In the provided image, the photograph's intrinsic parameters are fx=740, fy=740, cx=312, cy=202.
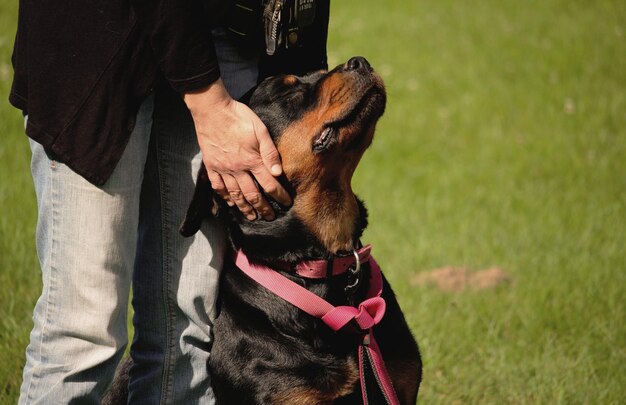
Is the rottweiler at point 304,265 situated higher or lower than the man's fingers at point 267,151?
lower

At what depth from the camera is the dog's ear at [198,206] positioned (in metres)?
2.45

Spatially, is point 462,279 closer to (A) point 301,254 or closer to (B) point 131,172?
(A) point 301,254

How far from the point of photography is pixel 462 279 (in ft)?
15.4

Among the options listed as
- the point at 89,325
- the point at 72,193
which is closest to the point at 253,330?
the point at 89,325

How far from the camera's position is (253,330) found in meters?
2.61

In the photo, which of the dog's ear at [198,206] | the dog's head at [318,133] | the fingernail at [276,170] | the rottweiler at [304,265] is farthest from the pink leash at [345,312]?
the fingernail at [276,170]

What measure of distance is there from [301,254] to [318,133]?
0.45 meters

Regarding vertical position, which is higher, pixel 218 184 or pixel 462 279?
pixel 218 184

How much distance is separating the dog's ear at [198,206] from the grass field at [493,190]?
1454 millimetres

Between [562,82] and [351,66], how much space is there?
5663mm

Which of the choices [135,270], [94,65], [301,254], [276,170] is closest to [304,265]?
[301,254]

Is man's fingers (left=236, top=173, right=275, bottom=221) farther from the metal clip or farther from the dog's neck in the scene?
the metal clip

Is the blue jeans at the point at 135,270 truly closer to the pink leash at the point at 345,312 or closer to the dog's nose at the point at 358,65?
the pink leash at the point at 345,312

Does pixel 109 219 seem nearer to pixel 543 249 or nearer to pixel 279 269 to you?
pixel 279 269
